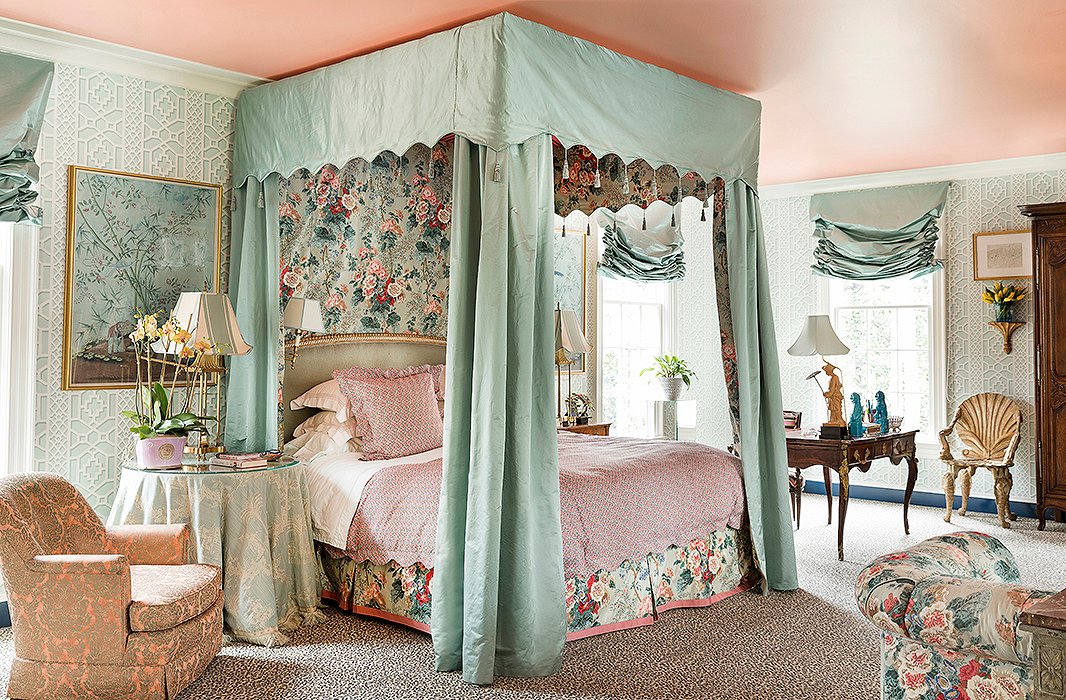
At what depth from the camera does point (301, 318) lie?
16.1 ft

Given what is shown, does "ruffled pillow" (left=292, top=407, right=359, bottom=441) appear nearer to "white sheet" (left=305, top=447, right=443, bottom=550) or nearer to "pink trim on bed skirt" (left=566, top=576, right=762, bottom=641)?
"white sheet" (left=305, top=447, right=443, bottom=550)

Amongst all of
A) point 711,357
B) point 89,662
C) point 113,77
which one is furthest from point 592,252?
point 89,662

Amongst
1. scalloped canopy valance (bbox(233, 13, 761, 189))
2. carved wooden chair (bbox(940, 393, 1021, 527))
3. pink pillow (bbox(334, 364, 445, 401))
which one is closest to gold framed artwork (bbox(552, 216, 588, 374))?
pink pillow (bbox(334, 364, 445, 401))

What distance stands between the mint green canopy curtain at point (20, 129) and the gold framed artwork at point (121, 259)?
0.75ft

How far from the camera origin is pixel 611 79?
4.08 meters

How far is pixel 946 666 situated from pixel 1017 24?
3023mm

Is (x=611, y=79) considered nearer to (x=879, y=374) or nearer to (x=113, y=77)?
(x=113, y=77)

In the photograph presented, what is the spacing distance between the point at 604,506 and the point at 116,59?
124 inches

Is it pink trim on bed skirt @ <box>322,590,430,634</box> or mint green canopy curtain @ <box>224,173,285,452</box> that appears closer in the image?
pink trim on bed skirt @ <box>322,590,430,634</box>

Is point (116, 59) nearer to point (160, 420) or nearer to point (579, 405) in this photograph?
point (160, 420)

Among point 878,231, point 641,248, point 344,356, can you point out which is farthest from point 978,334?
point 344,356

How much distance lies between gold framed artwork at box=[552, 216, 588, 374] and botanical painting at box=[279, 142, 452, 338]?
143 cm

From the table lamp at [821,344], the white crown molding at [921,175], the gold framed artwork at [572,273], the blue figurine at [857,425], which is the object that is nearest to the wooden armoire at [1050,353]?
the white crown molding at [921,175]

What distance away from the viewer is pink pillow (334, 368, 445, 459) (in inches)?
187
